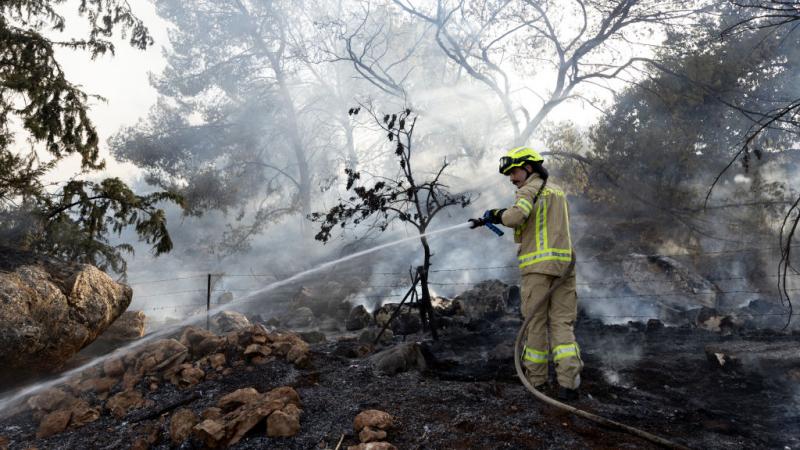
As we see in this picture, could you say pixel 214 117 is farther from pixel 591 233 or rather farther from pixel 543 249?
pixel 543 249

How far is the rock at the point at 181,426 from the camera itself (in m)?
3.31

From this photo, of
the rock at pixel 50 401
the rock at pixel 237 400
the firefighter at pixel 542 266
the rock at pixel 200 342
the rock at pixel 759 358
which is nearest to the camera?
the rock at pixel 237 400

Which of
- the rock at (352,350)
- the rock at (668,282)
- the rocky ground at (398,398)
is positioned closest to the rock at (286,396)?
the rocky ground at (398,398)

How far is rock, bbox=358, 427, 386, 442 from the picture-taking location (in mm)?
3059

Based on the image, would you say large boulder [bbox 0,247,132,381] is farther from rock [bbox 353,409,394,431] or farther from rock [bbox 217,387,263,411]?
rock [bbox 353,409,394,431]

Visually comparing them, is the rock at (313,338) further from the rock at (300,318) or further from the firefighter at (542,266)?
the firefighter at (542,266)

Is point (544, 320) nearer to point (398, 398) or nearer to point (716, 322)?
point (398, 398)

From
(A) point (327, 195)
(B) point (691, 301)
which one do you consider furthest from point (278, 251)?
(B) point (691, 301)

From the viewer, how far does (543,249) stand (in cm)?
400

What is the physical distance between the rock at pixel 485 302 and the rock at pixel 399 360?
359cm

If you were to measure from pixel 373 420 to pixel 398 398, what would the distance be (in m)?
0.67

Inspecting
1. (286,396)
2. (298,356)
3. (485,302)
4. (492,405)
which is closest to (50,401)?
(298,356)

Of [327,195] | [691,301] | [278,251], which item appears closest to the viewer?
[691,301]

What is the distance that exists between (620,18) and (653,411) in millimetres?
12114
